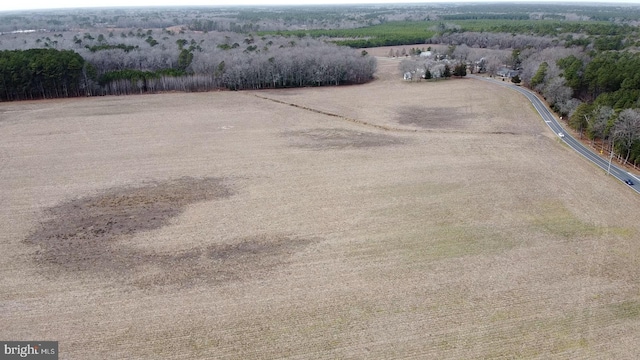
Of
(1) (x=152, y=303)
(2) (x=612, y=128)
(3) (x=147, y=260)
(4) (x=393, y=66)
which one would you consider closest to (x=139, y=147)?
(3) (x=147, y=260)

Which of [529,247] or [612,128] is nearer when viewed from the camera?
[529,247]

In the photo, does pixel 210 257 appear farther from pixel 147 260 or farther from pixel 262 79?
pixel 262 79

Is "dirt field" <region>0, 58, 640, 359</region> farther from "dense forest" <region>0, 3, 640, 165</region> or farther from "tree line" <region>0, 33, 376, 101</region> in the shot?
"tree line" <region>0, 33, 376, 101</region>

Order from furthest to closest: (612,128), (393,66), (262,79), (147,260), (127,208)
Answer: (393,66)
(262,79)
(612,128)
(127,208)
(147,260)

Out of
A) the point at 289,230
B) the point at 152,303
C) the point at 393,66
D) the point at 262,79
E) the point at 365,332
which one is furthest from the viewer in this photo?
the point at 393,66

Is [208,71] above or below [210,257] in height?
above

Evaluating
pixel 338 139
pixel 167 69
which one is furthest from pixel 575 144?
pixel 167 69

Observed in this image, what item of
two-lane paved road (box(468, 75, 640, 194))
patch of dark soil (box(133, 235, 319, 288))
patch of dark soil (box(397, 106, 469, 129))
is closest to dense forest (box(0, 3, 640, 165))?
two-lane paved road (box(468, 75, 640, 194))

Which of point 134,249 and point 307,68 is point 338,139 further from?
point 307,68
